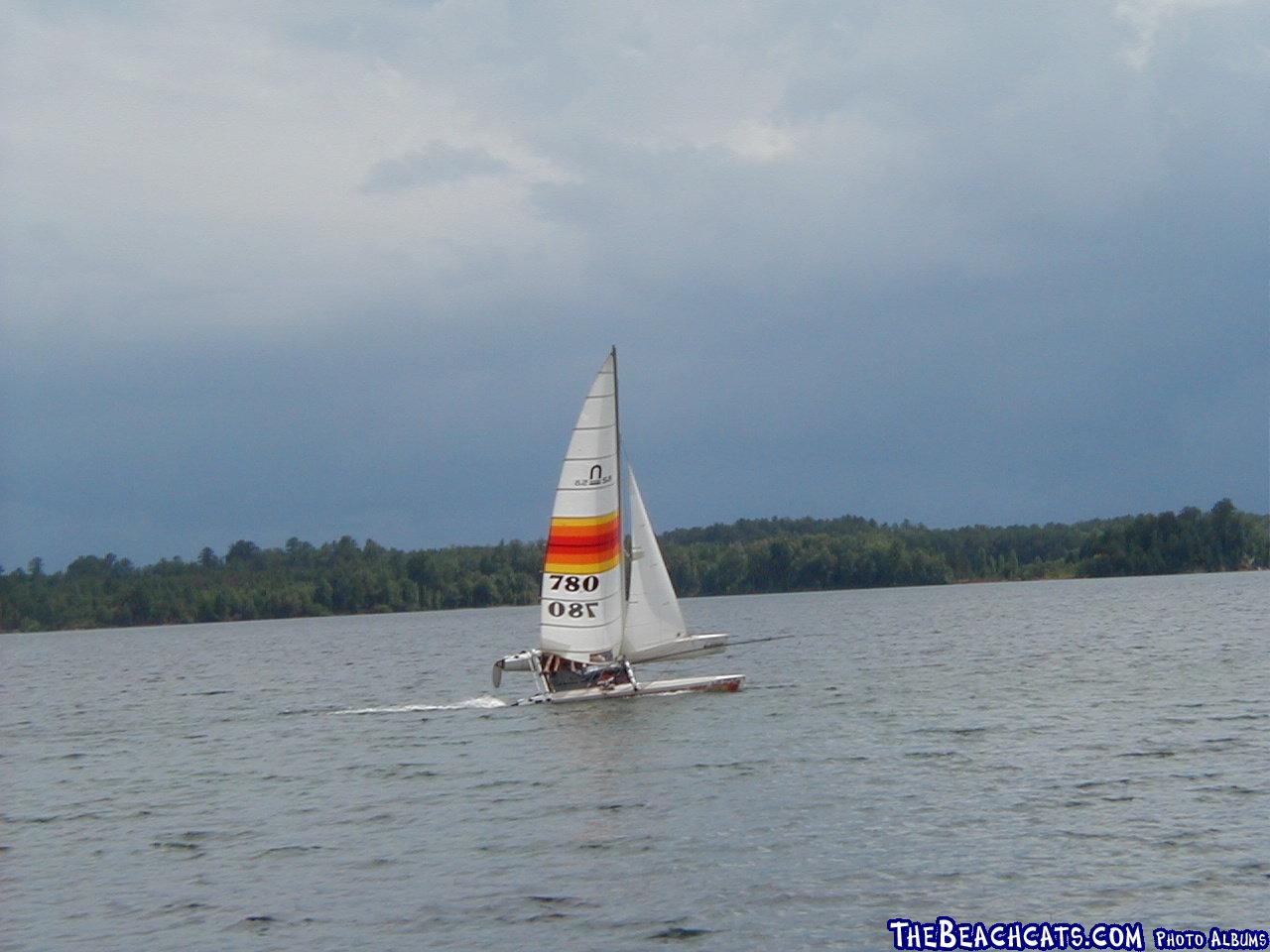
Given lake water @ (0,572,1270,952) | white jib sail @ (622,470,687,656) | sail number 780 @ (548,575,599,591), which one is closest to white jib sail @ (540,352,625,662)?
sail number 780 @ (548,575,599,591)

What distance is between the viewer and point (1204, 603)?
113 meters

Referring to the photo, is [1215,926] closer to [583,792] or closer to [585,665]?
[583,792]

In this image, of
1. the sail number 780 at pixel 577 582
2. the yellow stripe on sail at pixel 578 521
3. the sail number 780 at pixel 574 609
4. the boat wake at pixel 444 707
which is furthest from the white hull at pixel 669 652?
the boat wake at pixel 444 707

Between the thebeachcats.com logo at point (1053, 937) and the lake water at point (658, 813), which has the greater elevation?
the lake water at point (658, 813)

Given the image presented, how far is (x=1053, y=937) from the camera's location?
62.3ft

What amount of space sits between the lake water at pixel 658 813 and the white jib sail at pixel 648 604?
6.73ft

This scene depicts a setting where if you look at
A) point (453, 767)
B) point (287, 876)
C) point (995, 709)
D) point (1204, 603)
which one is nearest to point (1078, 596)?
point (1204, 603)

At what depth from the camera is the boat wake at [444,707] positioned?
51.9 metres

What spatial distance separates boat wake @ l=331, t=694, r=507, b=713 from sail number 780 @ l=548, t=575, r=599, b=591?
7.43 metres

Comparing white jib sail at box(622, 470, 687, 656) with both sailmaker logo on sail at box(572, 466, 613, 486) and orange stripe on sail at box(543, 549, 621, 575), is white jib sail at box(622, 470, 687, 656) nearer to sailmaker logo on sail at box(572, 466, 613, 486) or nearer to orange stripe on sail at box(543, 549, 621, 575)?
orange stripe on sail at box(543, 549, 621, 575)

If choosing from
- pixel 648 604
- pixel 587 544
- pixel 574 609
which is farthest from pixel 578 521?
pixel 648 604

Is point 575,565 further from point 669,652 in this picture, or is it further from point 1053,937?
point 1053,937

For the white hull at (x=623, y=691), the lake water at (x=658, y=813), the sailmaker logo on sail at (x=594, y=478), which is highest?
the sailmaker logo on sail at (x=594, y=478)

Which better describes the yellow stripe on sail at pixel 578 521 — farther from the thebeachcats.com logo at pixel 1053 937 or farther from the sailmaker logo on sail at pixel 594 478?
the thebeachcats.com logo at pixel 1053 937
